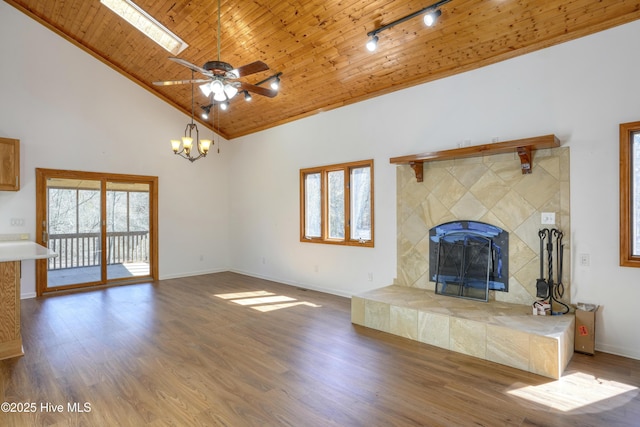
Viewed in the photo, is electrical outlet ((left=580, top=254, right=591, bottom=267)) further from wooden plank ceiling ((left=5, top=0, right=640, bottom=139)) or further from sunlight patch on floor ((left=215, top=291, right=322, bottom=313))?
sunlight patch on floor ((left=215, top=291, right=322, bottom=313))

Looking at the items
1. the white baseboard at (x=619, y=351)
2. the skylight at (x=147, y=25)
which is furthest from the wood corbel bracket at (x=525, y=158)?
the skylight at (x=147, y=25)

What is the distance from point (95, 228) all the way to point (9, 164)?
5.46ft

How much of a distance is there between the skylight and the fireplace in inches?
188

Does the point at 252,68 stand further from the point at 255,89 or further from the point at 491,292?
the point at 491,292

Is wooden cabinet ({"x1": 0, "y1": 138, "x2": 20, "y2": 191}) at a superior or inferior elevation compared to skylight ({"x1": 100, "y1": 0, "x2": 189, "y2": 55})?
inferior

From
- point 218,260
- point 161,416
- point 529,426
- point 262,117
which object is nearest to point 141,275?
point 218,260

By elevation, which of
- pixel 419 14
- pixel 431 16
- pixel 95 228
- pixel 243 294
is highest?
pixel 419 14

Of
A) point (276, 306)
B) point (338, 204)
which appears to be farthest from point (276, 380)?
point (338, 204)

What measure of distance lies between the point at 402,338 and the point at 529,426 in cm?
163

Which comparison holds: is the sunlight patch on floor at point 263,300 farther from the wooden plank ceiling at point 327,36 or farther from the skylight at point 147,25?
the skylight at point 147,25

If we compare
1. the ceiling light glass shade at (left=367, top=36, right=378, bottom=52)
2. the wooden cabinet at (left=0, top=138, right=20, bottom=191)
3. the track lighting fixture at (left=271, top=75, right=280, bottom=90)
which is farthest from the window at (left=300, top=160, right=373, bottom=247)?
the wooden cabinet at (left=0, top=138, right=20, bottom=191)

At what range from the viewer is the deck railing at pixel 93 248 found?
6125 mm

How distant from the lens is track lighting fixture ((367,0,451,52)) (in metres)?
3.38

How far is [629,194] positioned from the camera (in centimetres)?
323
